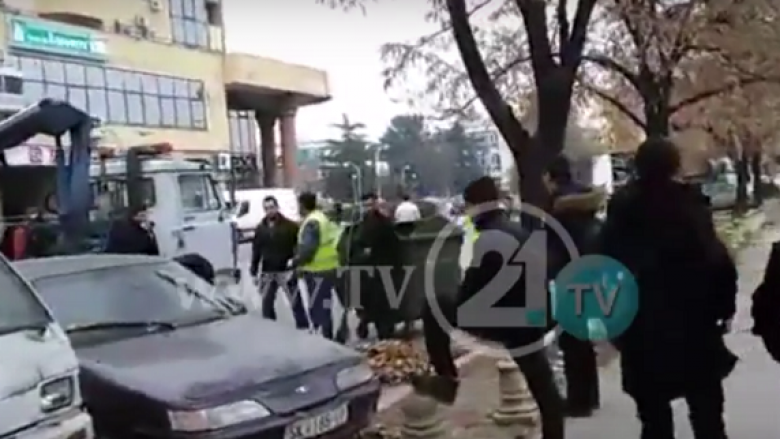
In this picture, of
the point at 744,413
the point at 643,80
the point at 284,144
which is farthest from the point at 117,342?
the point at 284,144

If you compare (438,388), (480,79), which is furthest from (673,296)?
(480,79)

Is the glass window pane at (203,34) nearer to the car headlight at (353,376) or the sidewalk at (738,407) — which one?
the sidewalk at (738,407)

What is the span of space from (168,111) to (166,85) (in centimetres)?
97

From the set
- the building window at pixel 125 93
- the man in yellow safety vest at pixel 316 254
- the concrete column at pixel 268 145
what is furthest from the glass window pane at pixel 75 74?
the man in yellow safety vest at pixel 316 254

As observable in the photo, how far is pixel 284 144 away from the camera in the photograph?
5922 centimetres

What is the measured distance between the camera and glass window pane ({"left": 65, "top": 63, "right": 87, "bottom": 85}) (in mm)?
38850

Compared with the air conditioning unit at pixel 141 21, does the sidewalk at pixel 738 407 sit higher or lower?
lower

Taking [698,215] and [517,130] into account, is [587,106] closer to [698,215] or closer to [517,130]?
[517,130]

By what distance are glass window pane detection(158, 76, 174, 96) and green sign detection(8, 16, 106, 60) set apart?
11.0 feet

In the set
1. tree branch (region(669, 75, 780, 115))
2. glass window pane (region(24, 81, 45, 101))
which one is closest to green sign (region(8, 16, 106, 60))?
glass window pane (region(24, 81, 45, 101))

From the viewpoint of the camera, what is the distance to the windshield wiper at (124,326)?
7215 millimetres

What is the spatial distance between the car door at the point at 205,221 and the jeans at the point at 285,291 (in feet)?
16.2

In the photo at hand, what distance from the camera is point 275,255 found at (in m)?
13.0

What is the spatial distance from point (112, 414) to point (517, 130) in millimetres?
6081
